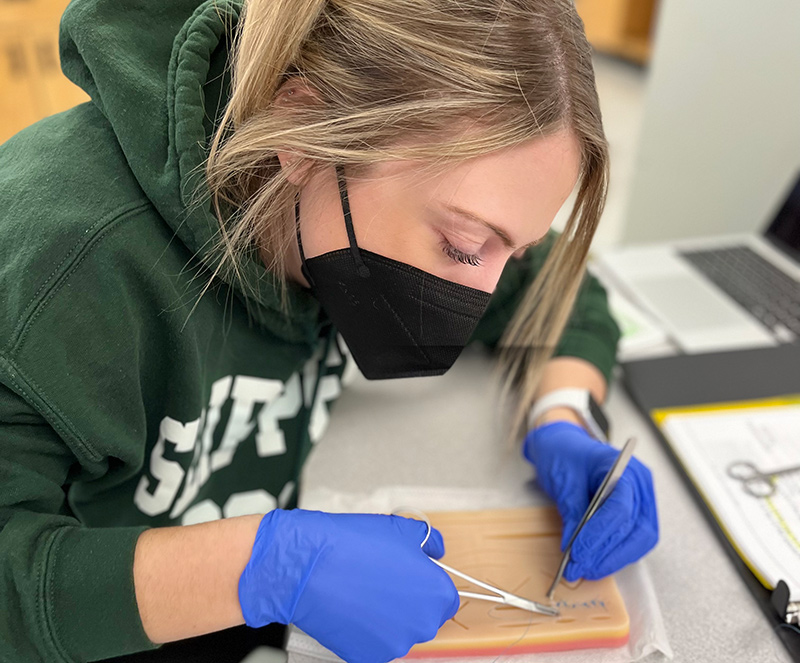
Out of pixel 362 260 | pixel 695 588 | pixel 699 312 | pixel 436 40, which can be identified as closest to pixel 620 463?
pixel 695 588

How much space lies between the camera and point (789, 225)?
1.25m

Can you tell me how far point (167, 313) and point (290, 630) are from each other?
0.31 m

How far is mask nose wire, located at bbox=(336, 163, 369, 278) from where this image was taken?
0.57 metres

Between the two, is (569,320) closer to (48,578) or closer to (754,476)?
(754,476)

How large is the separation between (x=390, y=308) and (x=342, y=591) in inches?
10.3

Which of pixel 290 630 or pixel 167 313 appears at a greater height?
pixel 167 313

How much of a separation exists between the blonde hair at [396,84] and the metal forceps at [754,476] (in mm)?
417

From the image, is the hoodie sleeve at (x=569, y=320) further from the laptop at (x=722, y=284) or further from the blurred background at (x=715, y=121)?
the blurred background at (x=715, y=121)

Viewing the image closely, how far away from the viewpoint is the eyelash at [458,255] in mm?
573

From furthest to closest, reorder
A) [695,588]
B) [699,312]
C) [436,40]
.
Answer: [699,312] → [695,588] → [436,40]

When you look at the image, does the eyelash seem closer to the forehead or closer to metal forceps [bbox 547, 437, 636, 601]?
the forehead

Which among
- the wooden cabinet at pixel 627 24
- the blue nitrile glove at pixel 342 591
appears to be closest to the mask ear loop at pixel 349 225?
the blue nitrile glove at pixel 342 591

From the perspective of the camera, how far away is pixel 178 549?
528 mm

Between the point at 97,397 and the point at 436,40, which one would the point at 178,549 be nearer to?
the point at 97,397
